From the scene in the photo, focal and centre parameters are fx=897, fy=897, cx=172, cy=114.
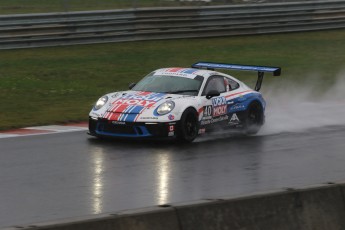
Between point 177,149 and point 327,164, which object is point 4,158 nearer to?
point 177,149

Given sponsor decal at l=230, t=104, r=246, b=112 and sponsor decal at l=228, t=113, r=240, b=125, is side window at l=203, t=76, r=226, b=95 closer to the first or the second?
sponsor decal at l=230, t=104, r=246, b=112

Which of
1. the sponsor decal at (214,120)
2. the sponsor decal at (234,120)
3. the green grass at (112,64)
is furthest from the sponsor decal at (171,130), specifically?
the green grass at (112,64)

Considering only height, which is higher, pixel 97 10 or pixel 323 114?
pixel 97 10

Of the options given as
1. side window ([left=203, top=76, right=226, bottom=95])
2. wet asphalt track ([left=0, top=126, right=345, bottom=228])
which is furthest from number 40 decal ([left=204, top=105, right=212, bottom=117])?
wet asphalt track ([left=0, top=126, right=345, bottom=228])

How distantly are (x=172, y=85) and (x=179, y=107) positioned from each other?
0.91m

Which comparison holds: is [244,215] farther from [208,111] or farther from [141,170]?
[208,111]

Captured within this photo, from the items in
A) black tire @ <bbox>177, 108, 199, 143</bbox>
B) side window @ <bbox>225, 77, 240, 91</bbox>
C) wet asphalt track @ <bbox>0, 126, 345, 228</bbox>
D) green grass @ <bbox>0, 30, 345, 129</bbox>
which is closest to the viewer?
wet asphalt track @ <bbox>0, 126, 345, 228</bbox>

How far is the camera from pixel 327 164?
12.9m

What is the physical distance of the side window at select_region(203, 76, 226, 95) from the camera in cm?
1498

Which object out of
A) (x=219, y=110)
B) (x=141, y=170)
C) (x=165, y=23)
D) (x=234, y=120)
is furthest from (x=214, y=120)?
(x=165, y=23)

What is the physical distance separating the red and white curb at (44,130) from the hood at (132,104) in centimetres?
157

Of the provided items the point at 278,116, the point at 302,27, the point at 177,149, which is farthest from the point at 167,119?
the point at 302,27

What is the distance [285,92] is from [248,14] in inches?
285

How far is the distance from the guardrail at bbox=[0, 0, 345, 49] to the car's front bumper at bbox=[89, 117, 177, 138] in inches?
403
